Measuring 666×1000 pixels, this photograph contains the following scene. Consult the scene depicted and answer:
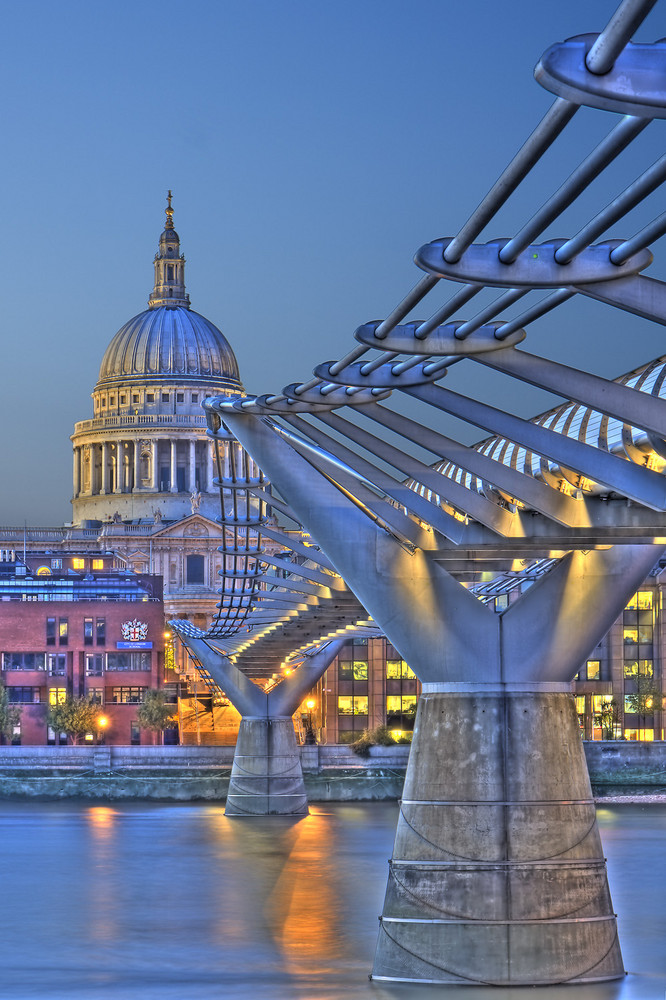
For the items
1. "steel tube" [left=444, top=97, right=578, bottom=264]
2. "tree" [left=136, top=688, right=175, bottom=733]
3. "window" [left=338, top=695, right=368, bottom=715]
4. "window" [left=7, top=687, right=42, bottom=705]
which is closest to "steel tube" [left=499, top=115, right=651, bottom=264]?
"steel tube" [left=444, top=97, right=578, bottom=264]

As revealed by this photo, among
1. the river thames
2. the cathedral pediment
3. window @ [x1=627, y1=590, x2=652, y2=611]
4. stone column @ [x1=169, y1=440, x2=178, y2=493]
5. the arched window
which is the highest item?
stone column @ [x1=169, y1=440, x2=178, y2=493]

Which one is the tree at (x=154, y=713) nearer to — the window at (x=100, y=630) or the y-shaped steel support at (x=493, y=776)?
the window at (x=100, y=630)

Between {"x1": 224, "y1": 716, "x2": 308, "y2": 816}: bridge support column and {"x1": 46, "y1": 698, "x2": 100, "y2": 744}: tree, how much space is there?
3667 centimetres

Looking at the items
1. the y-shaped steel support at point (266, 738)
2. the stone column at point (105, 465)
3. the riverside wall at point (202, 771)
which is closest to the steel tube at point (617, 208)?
the y-shaped steel support at point (266, 738)

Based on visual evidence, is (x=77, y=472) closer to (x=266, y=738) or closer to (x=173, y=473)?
(x=173, y=473)

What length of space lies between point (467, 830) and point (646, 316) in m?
11.3

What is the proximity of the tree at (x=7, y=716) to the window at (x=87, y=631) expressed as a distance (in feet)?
21.7

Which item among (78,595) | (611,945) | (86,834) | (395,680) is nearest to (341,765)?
(395,680)

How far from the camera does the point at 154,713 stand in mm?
115562

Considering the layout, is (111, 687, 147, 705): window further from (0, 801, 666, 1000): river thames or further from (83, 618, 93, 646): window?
(0, 801, 666, 1000): river thames

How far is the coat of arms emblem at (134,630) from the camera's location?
120 meters

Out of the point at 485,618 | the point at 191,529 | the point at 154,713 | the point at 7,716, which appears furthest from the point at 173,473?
the point at 485,618

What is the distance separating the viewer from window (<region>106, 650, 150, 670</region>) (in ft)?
397

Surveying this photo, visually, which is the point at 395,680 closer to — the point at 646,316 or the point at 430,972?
the point at 430,972
